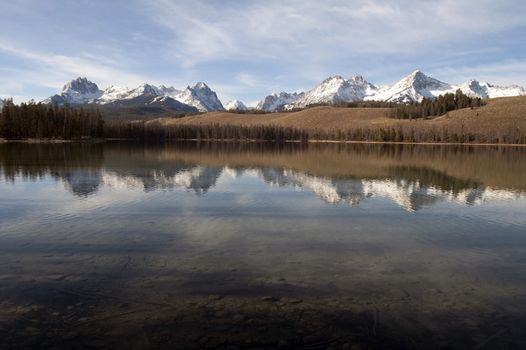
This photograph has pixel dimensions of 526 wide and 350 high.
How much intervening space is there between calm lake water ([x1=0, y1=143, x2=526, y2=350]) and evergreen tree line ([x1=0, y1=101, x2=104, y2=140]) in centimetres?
11361

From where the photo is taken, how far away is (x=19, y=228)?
1906 cm

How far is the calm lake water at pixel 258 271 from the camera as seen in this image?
389 inches

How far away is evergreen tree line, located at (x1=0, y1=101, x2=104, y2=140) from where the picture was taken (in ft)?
409

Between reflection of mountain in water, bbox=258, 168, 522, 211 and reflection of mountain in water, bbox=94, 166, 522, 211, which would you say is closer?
reflection of mountain in water, bbox=258, 168, 522, 211

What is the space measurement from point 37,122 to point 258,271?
135880 mm

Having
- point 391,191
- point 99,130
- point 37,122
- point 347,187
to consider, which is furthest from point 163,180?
point 99,130

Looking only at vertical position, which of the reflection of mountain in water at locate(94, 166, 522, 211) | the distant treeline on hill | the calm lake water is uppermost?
the distant treeline on hill

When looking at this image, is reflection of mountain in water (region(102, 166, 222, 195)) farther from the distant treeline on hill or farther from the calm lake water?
the distant treeline on hill

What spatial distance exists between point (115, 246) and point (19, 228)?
5.96 m

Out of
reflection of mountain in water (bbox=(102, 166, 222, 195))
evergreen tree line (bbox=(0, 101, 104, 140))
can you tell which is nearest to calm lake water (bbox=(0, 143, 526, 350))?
reflection of mountain in water (bbox=(102, 166, 222, 195))

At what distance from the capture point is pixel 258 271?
13.9m

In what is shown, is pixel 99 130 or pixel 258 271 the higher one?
pixel 99 130

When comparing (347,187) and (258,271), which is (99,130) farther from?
(258,271)

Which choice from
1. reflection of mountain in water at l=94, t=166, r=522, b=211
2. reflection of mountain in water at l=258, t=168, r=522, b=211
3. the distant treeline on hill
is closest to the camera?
reflection of mountain in water at l=258, t=168, r=522, b=211
